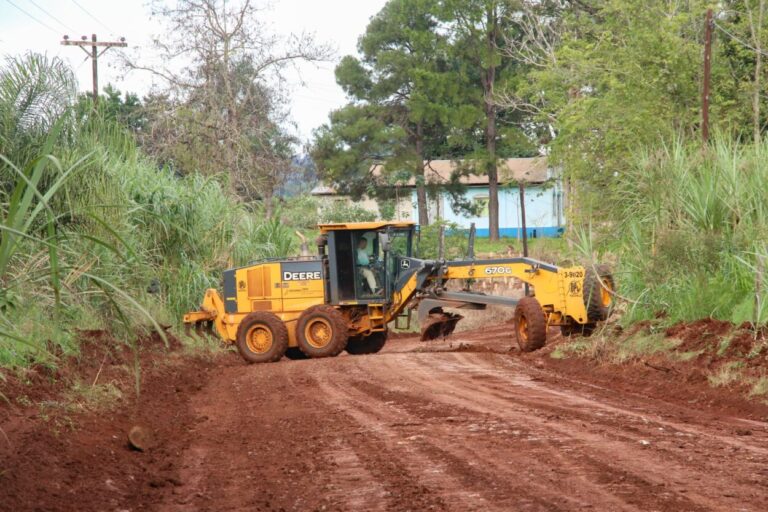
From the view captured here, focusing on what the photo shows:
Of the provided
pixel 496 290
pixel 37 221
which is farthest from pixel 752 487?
pixel 496 290

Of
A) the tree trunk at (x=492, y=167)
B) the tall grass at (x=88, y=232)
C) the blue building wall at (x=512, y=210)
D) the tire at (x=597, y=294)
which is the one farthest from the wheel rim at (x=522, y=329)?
the blue building wall at (x=512, y=210)

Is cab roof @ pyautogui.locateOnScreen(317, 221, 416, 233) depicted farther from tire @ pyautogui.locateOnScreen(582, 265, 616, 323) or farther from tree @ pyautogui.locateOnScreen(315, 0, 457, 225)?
tree @ pyautogui.locateOnScreen(315, 0, 457, 225)

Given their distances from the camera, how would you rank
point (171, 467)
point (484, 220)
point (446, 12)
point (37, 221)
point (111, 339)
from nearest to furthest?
point (171, 467) → point (37, 221) → point (111, 339) → point (446, 12) → point (484, 220)

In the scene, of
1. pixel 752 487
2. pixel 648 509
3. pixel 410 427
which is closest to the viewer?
pixel 648 509

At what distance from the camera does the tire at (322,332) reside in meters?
20.8

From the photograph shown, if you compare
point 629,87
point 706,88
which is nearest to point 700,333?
point 706,88

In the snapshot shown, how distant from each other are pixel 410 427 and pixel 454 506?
11.7 feet

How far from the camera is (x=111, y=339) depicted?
1535 cm

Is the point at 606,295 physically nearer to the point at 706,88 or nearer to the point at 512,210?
the point at 706,88

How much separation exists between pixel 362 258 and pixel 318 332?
1717 mm

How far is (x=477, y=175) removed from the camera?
5403 cm

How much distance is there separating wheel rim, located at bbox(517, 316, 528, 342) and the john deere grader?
62 centimetres

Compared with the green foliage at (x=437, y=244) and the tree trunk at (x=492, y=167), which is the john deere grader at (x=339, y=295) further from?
the tree trunk at (x=492, y=167)

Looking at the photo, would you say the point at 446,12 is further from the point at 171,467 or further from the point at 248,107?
the point at 171,467
